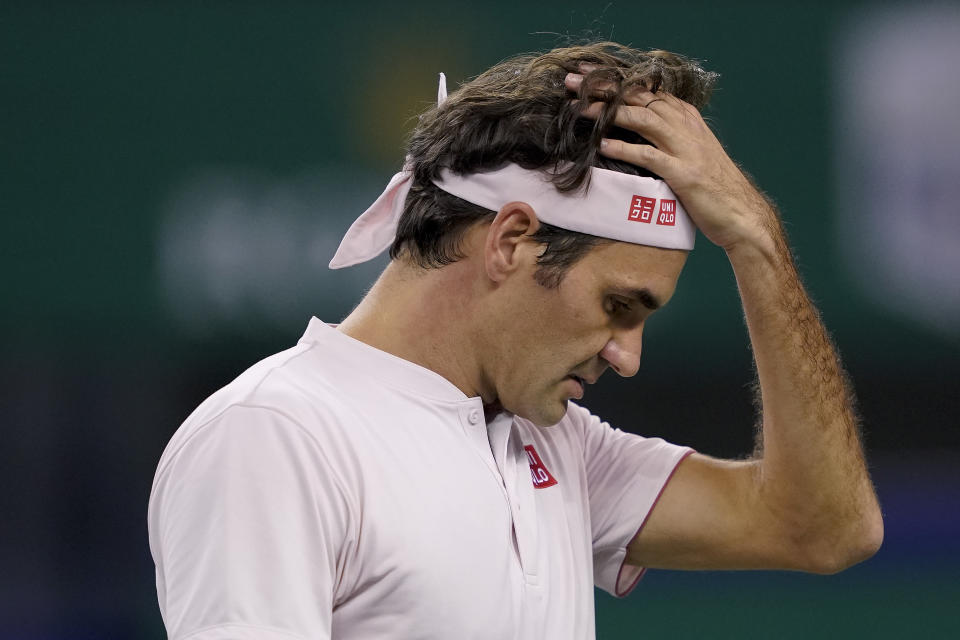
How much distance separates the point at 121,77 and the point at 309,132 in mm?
603

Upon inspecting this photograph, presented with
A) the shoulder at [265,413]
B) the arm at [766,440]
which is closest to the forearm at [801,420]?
the arm at [766,440]

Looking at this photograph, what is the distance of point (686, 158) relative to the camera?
64.6 inches

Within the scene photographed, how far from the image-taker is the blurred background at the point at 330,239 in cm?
355

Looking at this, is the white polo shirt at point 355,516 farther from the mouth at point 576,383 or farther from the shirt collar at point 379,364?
the mouth at point 576,383

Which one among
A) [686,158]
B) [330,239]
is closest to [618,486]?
[686,158]

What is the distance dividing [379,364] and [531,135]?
→ 383mm

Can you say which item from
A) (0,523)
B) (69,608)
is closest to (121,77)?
(0,523)

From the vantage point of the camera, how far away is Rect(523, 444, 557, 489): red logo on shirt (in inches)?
68.2

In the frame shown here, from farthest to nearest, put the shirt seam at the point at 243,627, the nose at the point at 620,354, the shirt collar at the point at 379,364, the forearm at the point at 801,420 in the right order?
the forearm at the point at 801,420
the nose at the point at 620,354
the shirt collar at the point at 379,364
the shirt seam at the point at 243,627

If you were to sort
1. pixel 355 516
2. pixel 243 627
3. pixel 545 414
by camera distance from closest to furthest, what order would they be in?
pixel 243 627
pixel 355 516
pixel 545 414

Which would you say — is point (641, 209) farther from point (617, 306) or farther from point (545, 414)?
point (545, 414)

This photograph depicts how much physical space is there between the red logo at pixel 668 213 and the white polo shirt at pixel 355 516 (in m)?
0.37

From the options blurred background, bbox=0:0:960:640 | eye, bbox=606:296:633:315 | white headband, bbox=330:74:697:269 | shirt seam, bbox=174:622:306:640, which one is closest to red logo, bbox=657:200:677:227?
white headband, bbox=330:74:697:269

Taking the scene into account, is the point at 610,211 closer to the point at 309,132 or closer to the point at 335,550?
the point at 335,550
